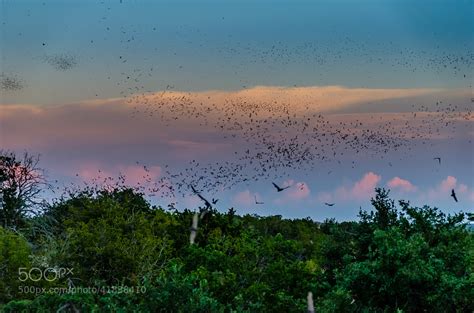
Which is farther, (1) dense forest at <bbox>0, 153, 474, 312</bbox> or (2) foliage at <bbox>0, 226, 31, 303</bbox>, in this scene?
(2) foliage at <bbox>0, 226, 31, 303</bbox>

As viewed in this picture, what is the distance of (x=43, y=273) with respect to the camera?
4372cm

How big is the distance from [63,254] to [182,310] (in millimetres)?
24217

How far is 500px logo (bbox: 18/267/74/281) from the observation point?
4238cm

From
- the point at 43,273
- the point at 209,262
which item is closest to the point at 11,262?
the point at 43,273

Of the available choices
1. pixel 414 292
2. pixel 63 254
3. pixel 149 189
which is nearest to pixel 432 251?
pixel 414 292

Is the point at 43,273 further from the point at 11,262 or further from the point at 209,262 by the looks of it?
the point at 209,262

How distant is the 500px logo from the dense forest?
0.07m

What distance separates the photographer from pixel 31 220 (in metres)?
60.6

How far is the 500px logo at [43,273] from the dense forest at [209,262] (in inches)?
2.6

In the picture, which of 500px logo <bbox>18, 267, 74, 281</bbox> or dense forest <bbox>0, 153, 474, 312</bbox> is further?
500px logo <bbox>18, 267, 74, 281</bbox>

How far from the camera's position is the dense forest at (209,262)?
84.1 ft

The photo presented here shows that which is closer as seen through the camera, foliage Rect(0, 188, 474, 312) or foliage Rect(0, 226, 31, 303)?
foliage Rect(0, 188, 474, 312)

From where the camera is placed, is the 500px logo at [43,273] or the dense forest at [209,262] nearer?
the dense forest at [209,262]

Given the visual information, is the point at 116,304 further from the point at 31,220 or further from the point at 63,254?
the point at 31,220
